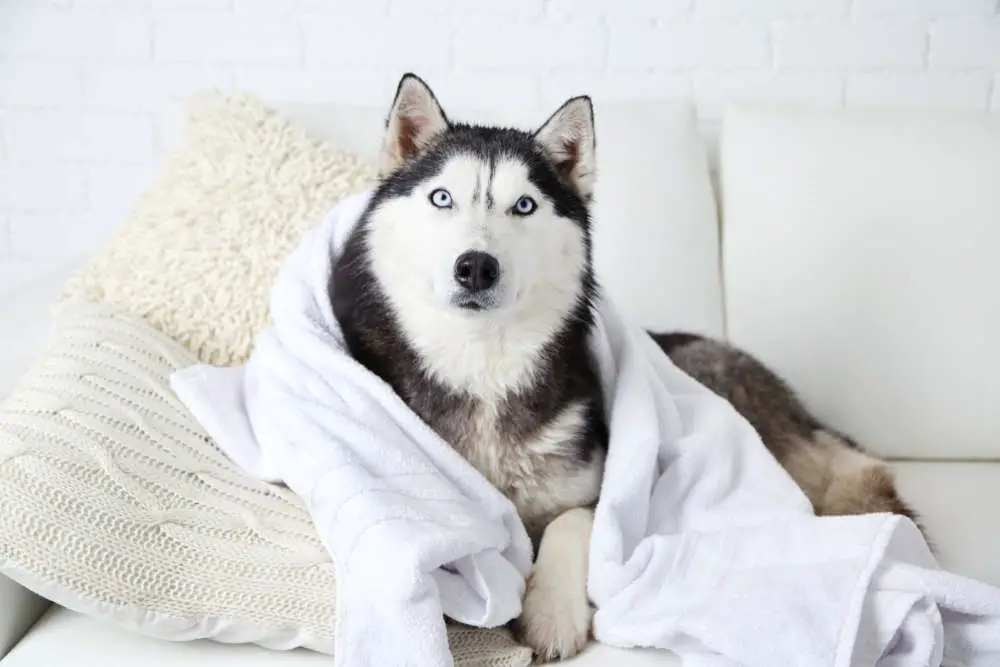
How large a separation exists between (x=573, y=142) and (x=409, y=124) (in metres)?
0.26

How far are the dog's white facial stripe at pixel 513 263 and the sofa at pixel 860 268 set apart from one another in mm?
606

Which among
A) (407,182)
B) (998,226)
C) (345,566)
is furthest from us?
(998,226)

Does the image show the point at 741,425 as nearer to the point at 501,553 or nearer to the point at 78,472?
the point at 501,553

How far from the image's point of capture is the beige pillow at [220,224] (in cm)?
167

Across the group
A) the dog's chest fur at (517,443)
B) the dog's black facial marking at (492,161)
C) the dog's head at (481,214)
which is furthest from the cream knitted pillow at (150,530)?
the dog's black facial marking at (492,161)

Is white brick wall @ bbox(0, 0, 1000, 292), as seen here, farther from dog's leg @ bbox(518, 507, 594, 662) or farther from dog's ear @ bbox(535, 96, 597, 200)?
dog's leg @ bbox(518, 507, 594, 662)

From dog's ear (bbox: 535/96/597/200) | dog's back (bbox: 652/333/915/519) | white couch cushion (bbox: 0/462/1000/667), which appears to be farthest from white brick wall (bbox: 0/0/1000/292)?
white couch cushion (bbox: 0/462/1000/667)

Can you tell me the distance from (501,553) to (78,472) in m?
0.56

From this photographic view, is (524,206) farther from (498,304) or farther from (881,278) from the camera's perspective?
(881,278)

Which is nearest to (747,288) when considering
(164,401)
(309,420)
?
(309,420)

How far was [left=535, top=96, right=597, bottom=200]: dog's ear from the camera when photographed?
4.64 feet

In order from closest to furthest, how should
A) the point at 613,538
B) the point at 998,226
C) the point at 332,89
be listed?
the point at 613,538
the point at 998,226
the point at 332,89

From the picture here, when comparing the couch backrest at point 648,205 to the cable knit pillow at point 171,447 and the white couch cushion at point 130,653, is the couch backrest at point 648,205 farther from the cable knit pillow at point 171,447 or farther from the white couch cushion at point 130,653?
the white couch cushion at point 130,653

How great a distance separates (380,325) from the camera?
1418 mm
